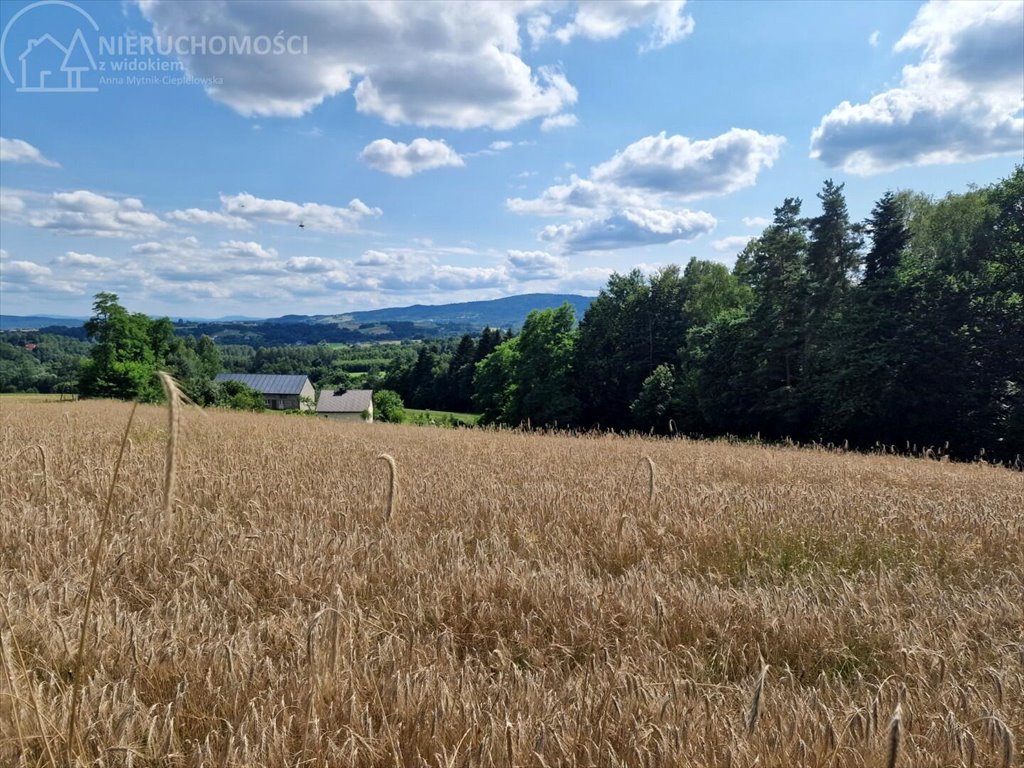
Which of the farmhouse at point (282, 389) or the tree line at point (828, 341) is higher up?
the tree line at point (828, 341)

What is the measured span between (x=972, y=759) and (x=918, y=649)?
4.02ft

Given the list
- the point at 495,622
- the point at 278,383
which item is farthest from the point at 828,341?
the point at 278,383

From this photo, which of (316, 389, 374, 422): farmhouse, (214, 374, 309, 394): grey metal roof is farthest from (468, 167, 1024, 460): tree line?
(214, 374, 309, 394): grey metal roof

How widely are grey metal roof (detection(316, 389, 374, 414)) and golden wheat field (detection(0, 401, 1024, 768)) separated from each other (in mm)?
93794

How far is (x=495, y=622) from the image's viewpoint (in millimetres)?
→ 3422

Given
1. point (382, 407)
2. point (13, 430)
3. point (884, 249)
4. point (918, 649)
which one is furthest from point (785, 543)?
point (382, 407)

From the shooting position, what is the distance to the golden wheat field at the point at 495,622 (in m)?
2.07

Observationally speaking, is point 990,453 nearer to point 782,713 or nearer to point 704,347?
point 704,347

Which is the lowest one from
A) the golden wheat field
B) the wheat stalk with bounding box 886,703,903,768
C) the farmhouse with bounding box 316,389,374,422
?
the farmhouse with bounding box 316,389,374,422

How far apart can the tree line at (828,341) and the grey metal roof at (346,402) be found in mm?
45958

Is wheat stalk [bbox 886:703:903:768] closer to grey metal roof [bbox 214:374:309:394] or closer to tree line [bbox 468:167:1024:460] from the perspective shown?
tree line [bbox 468:167:1024:460]

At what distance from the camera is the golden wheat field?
2068 mm

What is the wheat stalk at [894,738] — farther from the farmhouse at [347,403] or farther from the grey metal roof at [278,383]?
the grey metal roof at [278,383]

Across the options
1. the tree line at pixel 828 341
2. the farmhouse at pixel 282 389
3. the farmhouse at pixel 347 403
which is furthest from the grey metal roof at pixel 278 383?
the tree line at pixel 828 341
